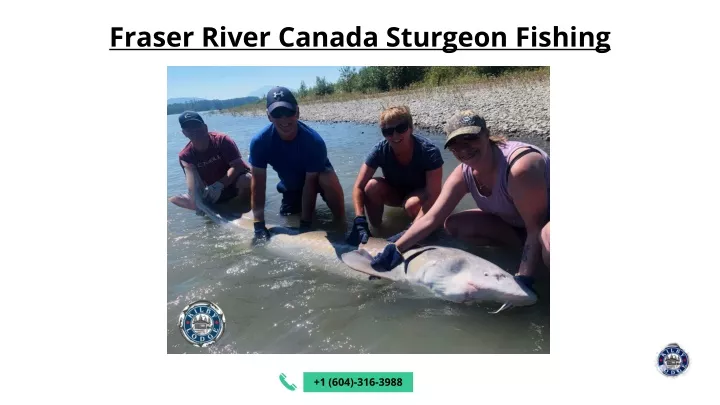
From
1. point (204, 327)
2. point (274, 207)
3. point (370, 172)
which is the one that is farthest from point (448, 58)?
point (274, 207)

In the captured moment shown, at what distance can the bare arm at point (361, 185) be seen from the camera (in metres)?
4.46

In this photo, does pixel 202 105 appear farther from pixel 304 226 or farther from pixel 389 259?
pixel 389 259

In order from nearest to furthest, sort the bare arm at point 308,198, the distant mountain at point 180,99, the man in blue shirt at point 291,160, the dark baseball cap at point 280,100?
the distant mountain at point 180,99, the dark baseball cap at point 280,100, the man in blue shirt at point 291,160, the bare arm at point 308,198

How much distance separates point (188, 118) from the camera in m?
4.81

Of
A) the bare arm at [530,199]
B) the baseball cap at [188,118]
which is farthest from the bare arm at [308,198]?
the bare arm at [530,199]

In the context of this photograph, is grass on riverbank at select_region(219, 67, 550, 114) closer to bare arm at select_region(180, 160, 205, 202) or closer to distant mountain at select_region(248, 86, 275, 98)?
distant mountain at select_region(248, 86, 275, 98)

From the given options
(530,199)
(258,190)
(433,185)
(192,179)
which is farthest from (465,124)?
(192,179)

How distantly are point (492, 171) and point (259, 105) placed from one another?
2.65 metres

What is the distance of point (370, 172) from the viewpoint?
4.50 metres

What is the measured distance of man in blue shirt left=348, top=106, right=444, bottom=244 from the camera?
12.8ft

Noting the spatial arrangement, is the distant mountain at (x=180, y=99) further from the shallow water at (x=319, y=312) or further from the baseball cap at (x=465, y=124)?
the baseball cap at (x=465, y=124)

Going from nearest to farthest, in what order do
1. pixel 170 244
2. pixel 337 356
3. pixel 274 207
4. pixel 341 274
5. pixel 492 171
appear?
pixel 337 356 → pixel 492 171 → pixel 341 274 → pixel 170 244 → pixel 274 207

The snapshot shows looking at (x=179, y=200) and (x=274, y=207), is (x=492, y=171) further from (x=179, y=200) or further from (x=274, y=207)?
(x=179, y=200)
